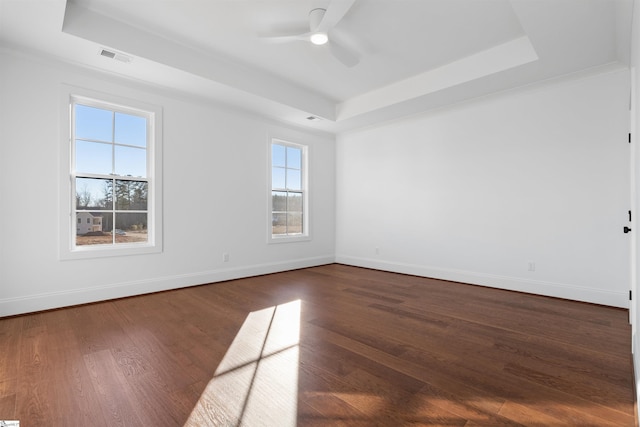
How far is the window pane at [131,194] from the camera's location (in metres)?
3.57

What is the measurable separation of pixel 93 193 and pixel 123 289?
1.14m

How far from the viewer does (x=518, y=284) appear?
12.4 ft

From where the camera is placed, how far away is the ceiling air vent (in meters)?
2.90

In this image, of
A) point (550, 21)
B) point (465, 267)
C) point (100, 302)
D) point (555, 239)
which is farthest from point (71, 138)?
point (555, 239)

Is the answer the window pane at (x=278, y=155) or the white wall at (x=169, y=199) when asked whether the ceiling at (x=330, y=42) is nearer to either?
the white wall at (x=169, y=199)

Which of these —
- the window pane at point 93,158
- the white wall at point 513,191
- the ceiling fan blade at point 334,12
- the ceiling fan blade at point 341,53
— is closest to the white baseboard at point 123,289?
the window pane at point 93,158

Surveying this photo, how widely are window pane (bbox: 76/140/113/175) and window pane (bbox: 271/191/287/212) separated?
232 centimetres

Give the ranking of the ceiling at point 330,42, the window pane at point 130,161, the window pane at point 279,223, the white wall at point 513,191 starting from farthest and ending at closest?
the window pane at point 279,223 < the window pane at point 130,161 < the white wall at point 513,191 < the ceiling at point 330,42

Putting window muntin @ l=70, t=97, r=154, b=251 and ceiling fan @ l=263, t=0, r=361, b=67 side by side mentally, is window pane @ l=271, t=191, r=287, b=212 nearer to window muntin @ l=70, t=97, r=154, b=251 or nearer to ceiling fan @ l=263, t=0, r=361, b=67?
window muntin @ l=70, t=97, r=154, b=251

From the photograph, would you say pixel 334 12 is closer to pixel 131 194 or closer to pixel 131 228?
pixel 131 194

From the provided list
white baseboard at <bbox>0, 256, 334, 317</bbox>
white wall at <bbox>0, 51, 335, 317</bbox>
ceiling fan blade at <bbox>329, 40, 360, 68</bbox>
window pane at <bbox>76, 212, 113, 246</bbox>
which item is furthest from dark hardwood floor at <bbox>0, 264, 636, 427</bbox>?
ceiling fan blade at <bbox>329, 40, 360, 68</bbox>

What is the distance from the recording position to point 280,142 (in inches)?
205

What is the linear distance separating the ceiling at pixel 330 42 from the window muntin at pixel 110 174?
530mm

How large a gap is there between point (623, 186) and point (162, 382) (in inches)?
177
